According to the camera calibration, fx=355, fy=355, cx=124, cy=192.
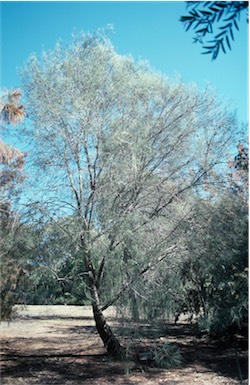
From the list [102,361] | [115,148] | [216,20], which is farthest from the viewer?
[102,361]

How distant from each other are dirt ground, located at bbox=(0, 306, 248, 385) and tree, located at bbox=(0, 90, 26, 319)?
1.27 feet

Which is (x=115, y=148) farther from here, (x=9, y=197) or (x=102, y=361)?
(x=102, y=361)

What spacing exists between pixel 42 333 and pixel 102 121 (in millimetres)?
2799

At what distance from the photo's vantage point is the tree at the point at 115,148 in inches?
105

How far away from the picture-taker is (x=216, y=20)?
1.63ft

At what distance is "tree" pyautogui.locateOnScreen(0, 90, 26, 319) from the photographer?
8.48 ft

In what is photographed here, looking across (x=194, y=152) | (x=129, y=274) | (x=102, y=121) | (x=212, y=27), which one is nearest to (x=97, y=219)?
(x=129, y=274)

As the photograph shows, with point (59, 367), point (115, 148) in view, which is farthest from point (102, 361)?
point (115, 148)

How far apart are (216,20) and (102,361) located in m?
2.93

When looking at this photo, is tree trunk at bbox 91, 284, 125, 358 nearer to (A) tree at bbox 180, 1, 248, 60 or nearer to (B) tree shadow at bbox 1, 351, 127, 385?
(B) tree shadow at bbox 1, 351, 127, 385

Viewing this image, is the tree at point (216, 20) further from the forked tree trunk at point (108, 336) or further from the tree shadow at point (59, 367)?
the forked tree trunk at point (108, 336)

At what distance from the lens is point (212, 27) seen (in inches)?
19.7

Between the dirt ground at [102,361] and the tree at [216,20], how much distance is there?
2383mm

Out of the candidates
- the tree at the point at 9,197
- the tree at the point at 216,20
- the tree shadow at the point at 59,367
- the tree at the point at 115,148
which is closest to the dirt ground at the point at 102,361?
the tree shadow at the point at 59,367
